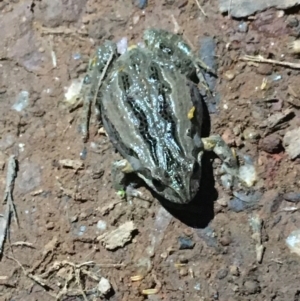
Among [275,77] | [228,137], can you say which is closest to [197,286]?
[228,137]

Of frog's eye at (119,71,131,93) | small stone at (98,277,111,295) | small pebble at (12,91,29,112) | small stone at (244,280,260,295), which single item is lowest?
small stone at (244,280,260,295)

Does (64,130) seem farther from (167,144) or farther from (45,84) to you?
(167,144)

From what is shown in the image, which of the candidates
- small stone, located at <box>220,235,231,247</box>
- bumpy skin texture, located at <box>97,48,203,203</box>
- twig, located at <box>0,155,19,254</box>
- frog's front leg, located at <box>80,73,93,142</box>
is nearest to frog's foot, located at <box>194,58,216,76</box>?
bumpy skin texture, located at <box>97,48,203,203</box>

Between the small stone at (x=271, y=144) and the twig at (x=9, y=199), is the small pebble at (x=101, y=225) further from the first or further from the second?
the small stone at (x=271, y=144)

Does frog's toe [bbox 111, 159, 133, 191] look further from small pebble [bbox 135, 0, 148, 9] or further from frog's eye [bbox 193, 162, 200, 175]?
small pebble [bbox 135, 0, 148, 9]

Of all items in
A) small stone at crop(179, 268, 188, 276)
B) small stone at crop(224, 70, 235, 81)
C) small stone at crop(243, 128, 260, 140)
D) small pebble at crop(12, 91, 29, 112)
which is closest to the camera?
small stone at crop(179, 268, 188, 276)

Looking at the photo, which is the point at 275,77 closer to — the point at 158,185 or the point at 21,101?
the point at 158,185

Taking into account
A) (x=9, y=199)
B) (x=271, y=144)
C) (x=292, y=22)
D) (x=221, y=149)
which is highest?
(x=292, y=22)
